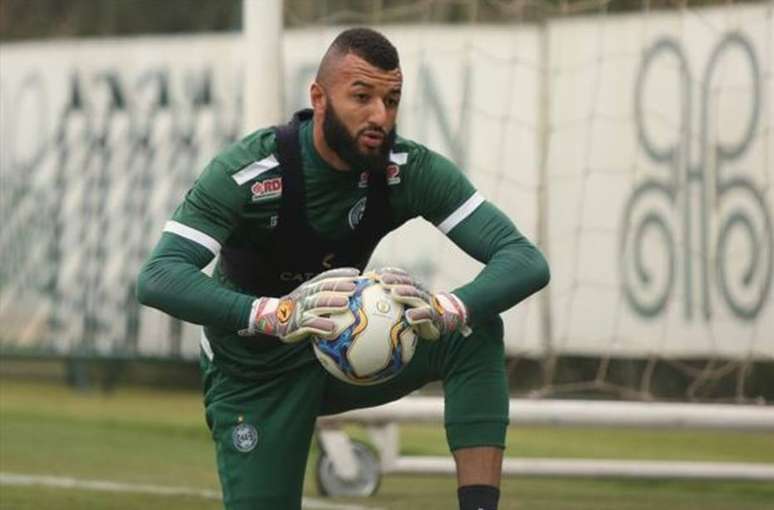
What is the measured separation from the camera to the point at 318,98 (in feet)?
20.6

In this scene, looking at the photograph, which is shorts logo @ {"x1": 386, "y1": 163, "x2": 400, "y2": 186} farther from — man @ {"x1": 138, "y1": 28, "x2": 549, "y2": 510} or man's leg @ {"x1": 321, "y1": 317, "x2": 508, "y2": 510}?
man's leg @ {"x1": 321, "y1": 317, "x2": 508, "y2": 510}

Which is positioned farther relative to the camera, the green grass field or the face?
the green grass field

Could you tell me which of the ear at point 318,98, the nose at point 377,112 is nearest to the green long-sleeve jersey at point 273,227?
the ear at point 318,98

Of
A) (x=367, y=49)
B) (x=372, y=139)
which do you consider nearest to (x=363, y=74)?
(x=367, y=49)

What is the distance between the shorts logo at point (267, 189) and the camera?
6191 mm

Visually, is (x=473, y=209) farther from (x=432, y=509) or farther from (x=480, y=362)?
(x=432, y=509)

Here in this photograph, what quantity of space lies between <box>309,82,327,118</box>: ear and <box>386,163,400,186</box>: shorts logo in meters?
0.26

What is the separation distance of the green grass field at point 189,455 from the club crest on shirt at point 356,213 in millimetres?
2816

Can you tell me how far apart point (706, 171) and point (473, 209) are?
632cm

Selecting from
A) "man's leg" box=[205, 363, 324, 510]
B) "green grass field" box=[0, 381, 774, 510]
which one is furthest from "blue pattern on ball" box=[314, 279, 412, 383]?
"green grass field" box=[0, 381, 774, 510]

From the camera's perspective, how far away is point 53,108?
58.5 ft

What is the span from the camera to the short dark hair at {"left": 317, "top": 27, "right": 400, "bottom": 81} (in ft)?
20.0

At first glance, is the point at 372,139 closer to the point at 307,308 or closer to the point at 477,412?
the point at 307,308

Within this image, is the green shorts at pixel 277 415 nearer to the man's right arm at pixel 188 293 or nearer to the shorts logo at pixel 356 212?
the shorts logo at pixel 356 212
